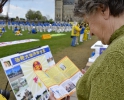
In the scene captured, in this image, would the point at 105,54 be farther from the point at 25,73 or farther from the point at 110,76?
the point at 25,73

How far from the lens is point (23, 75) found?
8.61 ft

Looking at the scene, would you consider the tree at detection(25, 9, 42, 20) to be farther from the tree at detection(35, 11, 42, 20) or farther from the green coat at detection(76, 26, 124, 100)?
the green coat at detection(76, 26, 124, 100)

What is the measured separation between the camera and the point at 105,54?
0.71 metres

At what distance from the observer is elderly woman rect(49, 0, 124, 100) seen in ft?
2.16

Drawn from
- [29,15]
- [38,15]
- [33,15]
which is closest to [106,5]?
[38,15]

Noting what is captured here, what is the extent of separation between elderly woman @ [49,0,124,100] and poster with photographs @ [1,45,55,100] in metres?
1.72

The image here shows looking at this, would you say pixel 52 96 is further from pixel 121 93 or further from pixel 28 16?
pixel 28 16

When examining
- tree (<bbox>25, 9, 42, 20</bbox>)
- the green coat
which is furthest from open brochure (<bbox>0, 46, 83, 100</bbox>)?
tree (<bbox>25, 9, 42, 20</bbox>)

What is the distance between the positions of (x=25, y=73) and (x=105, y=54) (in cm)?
205

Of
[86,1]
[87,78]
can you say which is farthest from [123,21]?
[87,78]

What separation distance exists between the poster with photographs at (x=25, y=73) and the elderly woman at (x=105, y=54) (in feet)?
5.64

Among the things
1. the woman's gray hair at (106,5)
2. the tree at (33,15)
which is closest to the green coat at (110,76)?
the woman's gray hair at (106,5)

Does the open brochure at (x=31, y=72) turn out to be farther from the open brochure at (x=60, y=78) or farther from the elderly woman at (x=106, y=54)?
the elderly woman at (x=106, y=54)

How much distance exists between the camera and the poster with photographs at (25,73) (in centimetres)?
252
